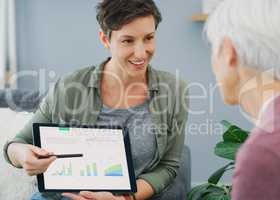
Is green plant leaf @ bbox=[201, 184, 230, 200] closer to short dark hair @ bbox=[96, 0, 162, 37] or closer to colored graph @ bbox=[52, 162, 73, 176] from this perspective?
colored graph @ bbox=[52, 162, 73, 176]

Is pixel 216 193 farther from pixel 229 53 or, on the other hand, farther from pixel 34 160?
pixel 229 53

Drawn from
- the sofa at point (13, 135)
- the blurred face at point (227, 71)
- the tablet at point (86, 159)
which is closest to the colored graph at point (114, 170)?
the tablet at point (86, 159)

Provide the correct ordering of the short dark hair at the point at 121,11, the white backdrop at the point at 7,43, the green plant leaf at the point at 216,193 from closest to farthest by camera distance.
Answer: the short dark hair at the point at 121,11, the green plant leaf at the point at 216,193, the white backdrop at the point at 7,43

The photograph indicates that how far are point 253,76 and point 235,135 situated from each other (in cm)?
86

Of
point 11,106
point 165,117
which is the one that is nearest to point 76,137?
point 165,117

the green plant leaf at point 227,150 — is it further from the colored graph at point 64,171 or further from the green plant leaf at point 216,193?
the colored graph at point 64,171

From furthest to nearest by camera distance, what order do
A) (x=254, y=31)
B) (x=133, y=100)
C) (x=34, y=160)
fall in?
(x=133, y=100) < (x=34, y=160) < (x=254, y=31)

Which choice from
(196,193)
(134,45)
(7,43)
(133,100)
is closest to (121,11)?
(134,45)

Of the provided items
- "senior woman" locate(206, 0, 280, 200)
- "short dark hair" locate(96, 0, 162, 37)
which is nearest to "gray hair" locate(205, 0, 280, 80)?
"senior woman" locate(206, 0, 280, 200)

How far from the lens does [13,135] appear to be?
1913 mm

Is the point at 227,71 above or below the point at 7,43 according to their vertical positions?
below

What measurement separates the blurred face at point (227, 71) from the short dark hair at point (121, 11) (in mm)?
589

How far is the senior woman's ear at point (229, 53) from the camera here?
35.2 inches

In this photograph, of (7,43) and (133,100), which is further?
(7,43)
